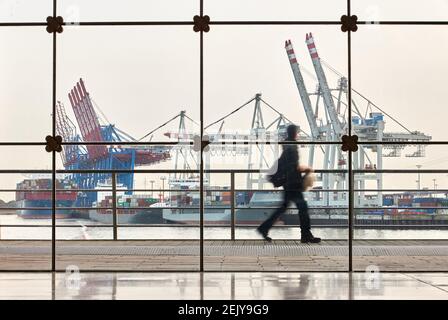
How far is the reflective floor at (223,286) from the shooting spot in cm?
163

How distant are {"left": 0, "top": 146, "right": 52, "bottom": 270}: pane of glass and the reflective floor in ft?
1.85

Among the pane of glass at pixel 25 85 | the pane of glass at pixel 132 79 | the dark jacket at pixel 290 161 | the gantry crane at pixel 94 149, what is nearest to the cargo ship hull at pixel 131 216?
the gantry crane at pixel 94 149

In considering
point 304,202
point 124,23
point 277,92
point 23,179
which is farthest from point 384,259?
point 277,92

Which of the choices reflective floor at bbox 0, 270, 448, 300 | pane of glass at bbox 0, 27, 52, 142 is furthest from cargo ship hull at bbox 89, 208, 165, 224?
reflective floor at bbox 0, 270, 448, 300

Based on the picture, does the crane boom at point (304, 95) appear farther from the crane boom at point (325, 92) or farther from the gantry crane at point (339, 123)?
the crane boom at point (325, 92)

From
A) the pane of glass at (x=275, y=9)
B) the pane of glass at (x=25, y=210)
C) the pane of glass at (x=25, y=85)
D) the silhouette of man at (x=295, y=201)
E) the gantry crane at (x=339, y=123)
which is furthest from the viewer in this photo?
the pane of glass at (x=275, y=9)

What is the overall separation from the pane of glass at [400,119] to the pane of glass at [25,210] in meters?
5.85

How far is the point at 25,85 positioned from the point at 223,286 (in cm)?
1554

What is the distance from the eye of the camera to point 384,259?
2.93 meters

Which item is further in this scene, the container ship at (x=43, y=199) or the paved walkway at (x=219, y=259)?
the container ship at (x=43, y=199)

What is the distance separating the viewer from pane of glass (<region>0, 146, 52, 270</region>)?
298 centimetres

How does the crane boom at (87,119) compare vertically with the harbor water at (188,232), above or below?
above

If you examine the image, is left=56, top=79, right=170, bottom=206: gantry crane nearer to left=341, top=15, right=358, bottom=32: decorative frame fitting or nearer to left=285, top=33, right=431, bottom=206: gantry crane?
left=285, top=33, right=431, bottom=206: gantry crane

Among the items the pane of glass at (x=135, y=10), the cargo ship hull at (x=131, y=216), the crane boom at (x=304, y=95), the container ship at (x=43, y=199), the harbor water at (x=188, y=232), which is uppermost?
the pane of glass at (x=135, y=10)
